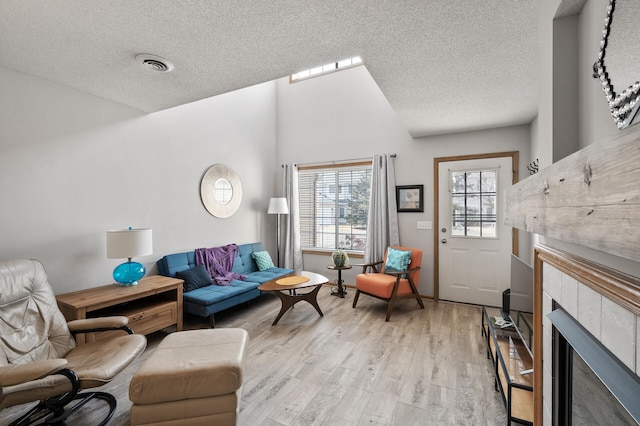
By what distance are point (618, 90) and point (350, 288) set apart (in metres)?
4.26

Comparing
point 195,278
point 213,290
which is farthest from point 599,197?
point 195,278

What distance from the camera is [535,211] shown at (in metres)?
1.04

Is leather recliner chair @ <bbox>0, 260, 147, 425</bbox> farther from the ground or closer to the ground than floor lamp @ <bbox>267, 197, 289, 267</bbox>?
closer to the ground

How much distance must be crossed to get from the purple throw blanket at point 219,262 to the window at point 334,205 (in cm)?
159

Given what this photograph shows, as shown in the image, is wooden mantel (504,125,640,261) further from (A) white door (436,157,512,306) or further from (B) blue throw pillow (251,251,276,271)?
(B) blue throw pillow (251,251,276,271)

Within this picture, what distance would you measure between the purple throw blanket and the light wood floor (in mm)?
448

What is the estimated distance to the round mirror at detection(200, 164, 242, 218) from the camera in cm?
399

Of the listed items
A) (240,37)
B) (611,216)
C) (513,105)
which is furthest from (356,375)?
(513,105)

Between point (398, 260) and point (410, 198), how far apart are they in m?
1.01

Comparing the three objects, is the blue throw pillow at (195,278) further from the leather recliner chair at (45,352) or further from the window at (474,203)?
the window at (474,203)

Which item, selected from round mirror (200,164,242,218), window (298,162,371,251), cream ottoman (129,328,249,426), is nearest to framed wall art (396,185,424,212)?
window (298,162,371,251)

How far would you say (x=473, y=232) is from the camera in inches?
154

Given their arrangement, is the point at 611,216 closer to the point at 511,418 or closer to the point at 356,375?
the point at 511,418

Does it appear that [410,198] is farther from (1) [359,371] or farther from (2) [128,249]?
(2) [128,249]
